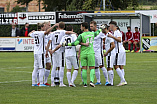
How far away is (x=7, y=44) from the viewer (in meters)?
41.2

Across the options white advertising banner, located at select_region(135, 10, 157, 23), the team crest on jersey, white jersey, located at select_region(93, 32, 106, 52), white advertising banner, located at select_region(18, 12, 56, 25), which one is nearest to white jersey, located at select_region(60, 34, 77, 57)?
white jersey, located at select_region(93, 32, 106, 52)

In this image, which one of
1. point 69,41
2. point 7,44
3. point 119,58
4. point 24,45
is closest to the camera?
point 69,41

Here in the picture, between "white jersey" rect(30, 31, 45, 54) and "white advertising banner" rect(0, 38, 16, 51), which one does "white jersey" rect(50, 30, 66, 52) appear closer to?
"white jersey" rect(30, 31, 45, 54)

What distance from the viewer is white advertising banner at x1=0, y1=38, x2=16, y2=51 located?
135 ft

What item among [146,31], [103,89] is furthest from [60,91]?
[146,31]

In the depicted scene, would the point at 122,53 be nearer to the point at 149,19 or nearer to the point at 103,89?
the point at 103,89

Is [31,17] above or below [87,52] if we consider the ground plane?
above

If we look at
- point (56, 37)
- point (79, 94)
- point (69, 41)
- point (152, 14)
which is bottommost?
point (79, 94)

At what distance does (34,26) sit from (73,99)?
36513 mm

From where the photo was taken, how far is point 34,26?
48.2 meters

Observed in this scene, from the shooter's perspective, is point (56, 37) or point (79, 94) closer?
point (79, 94)

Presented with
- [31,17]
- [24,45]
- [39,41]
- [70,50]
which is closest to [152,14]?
[31,17]

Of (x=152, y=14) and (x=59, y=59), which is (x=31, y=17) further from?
(x=59, y=59)

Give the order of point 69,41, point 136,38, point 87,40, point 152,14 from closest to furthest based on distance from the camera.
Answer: point 87,40 < point 69,41 < point 136,38 < point 152,14
